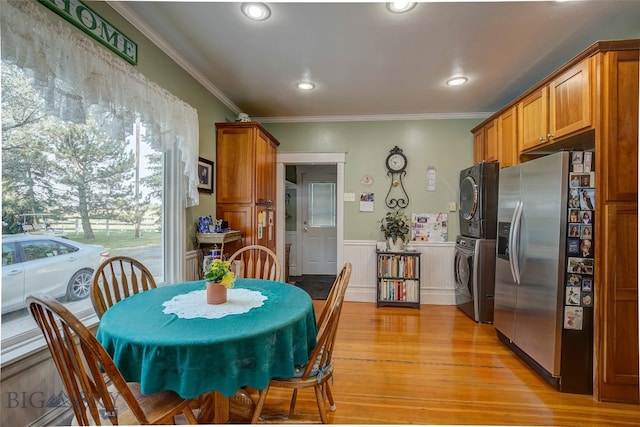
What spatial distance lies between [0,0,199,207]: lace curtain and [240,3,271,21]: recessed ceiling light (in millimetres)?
820

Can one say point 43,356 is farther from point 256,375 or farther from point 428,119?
point 428,119

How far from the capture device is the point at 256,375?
3.70 feet

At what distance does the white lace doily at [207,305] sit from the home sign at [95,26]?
1.56m

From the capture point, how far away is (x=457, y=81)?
2754 millimetres

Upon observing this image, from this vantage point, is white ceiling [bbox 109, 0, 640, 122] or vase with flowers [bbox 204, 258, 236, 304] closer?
vase with flowers [bbox 204, 258, 236, 304]

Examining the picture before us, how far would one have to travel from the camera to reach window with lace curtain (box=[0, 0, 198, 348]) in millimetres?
1279

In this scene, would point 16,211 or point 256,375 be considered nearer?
point 256,375

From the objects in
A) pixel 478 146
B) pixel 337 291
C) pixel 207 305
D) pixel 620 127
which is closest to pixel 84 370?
pixel 207 305

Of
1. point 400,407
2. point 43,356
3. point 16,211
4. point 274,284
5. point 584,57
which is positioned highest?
point 584,57

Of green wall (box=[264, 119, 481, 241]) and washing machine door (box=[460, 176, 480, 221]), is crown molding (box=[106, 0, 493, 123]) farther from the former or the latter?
washing machine door (box=[460, 176, 480, 221])

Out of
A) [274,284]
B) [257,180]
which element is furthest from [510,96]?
[274,284]

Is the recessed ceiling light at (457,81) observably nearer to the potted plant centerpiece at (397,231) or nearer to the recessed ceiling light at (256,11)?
the potted plant centerpiece at (397,231)

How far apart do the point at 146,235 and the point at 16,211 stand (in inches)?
34.2

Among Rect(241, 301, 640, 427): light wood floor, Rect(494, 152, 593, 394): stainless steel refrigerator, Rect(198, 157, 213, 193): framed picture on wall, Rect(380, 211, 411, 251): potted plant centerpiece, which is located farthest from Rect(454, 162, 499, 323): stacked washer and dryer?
Rect(198, 157, 213, 193): framed picture on wall
